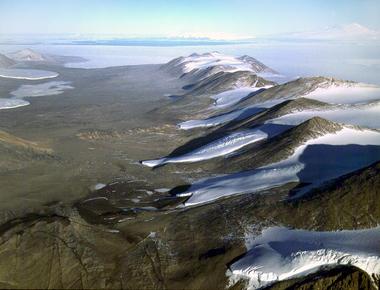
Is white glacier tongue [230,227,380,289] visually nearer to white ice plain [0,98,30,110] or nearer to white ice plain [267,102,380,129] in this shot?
white ice plain [267,102,380,129]

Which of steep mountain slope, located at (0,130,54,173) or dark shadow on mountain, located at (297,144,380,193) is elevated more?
dark shadow on mountain, located at (297,144,380,193)

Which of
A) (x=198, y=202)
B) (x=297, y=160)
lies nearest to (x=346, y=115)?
(x=297, y=160)

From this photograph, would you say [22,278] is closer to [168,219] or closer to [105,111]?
[168,219]

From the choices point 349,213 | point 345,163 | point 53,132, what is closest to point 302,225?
point 349,213

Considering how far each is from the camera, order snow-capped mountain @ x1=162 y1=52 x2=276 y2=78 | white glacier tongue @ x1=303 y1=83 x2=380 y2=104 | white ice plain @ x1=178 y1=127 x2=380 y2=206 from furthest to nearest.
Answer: snow-capped mountain @ x1=162 y1=52 x2=276 y2=78, white glacier tongue @ x1=303 y1=83 x2=380 y2=104, white ice plain @ x1=178 y1=127 x2=380 y2=206

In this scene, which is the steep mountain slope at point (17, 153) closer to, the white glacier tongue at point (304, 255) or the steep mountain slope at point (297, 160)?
the steep mountain slope at point (297, 160)

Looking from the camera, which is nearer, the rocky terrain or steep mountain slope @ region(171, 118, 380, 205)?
the rocky terrain

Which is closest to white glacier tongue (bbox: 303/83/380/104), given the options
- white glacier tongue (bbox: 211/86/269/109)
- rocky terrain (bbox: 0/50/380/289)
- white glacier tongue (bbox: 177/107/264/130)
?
rocky terrain (bbox: 0/50/380/289)

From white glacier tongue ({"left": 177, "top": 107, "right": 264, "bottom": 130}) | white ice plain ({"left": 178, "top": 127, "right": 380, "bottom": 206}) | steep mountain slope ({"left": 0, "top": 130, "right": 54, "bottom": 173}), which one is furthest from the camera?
white glacier tongue ({"left": 177, "top": 107, "right": 264, "bottom": 130})
